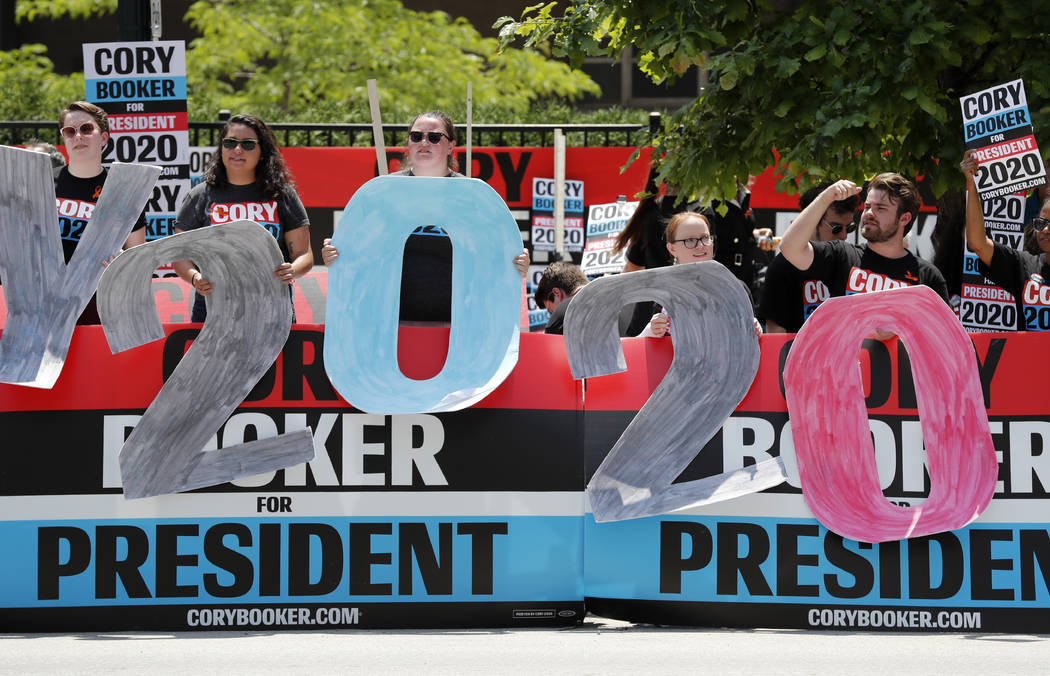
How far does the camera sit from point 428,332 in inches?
219

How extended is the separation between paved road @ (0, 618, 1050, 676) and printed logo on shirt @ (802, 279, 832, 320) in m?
1.42

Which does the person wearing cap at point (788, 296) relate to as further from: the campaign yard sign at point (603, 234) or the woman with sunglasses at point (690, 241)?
the campaign yard sign at point (603, 234)

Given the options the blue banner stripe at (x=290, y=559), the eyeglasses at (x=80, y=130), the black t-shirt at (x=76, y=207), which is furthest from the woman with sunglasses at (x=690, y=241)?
the eyeglasses at (x=80, y=130)

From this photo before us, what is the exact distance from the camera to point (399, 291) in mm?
5551

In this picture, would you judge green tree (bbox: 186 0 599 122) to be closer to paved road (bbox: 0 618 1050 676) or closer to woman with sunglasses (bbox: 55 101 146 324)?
woman with sunglasses (bbox: 55 101 146 324)

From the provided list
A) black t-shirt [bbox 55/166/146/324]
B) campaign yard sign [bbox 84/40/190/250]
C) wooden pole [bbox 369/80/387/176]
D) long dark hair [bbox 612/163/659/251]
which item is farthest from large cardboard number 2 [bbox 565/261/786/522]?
campaign yard sign [bbox 84/40/190/250]

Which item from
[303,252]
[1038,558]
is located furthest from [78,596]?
[1038,558]

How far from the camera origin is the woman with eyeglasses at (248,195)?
601 cm

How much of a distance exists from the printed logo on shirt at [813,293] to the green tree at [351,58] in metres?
14.0

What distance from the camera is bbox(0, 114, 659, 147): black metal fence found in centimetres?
1352

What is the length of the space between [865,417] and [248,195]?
2665 mm

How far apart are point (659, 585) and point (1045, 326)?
1973 millimetres

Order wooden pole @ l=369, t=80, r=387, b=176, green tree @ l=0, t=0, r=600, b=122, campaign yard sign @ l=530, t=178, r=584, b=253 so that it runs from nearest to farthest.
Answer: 1. wooden pole @ l=369, t=80, r=387, b=176
2. campaign yard sign @ l=530, t=178, r=584, b=253
3. green tree @ l=0, t=0, r=600, b=122

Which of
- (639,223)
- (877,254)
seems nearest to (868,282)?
(877,254)
